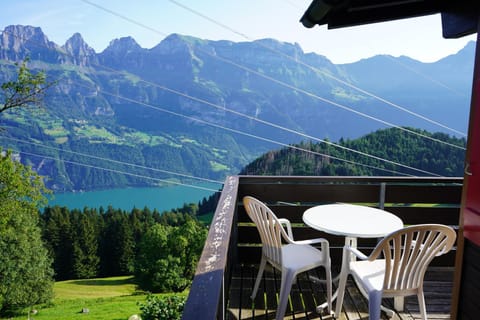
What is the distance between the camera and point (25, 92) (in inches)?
539

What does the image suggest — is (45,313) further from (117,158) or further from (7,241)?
(117,158)

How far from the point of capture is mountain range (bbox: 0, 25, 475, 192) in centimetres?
8188

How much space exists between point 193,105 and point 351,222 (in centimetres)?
11799

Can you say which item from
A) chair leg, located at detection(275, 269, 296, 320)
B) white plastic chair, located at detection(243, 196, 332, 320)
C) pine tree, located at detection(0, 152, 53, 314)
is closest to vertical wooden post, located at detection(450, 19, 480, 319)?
white plastic chair, located at detection(243, 196, 332, 320)

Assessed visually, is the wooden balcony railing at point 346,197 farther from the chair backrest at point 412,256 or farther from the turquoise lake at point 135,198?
the turquoise lake at point 135,198

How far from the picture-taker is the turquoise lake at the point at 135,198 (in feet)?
238

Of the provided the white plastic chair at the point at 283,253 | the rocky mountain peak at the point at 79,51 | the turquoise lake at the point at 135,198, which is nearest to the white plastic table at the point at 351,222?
the white plastic chair at the point at 283,253

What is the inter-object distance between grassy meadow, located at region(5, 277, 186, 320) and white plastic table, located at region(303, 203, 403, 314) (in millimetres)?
20383

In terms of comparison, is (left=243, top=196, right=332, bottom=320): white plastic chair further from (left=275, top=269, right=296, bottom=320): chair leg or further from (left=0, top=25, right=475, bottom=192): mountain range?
(left=0, top=25, right=475, bottom=192): mountain range

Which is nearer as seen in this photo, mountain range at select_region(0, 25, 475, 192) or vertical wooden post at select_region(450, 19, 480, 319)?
vertical wooden post at select_region(450, 19, 480, 319)

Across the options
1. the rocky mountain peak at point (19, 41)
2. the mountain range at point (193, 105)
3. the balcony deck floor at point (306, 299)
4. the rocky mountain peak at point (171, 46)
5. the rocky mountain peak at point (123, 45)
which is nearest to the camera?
the balcony deck floor at point (306, 299)

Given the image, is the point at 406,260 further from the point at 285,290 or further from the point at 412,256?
the point at 285,290

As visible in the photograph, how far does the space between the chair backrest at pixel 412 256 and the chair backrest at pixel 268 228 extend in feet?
1.77

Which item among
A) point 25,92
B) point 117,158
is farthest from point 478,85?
point 117,158
